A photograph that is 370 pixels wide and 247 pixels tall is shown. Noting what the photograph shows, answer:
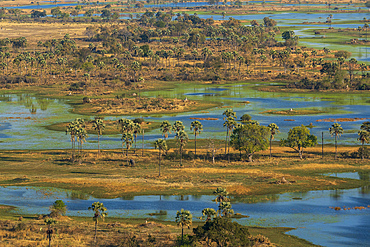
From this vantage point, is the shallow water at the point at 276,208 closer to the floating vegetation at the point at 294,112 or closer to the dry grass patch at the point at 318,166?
the dry grass patch at the point at 318,166

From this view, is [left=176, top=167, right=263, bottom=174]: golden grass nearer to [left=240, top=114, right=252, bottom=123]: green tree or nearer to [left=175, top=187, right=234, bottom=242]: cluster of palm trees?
[left=175, top=187, right=234, bottom=242]: cluster of palm trees

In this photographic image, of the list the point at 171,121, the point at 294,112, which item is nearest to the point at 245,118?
the point at 171,121

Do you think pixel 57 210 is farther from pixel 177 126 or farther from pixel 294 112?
pixel 294 112

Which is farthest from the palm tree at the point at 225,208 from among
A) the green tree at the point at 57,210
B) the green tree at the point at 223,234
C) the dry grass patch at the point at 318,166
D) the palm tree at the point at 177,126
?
the palm tree at the point at 177,126

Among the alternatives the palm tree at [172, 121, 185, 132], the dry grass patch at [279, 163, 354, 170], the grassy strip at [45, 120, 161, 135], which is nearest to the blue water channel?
the grassy strip at [45, 120, 161, 135]

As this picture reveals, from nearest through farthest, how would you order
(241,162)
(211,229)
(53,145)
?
(211,229)
(241,162)
(53,145)

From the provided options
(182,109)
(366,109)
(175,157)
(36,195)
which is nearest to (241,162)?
(175,157)

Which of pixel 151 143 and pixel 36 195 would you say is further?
pixel 151 143

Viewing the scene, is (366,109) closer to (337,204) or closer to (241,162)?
(241,162)

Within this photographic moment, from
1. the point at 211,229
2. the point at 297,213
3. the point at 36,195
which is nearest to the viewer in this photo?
the point at 211,229

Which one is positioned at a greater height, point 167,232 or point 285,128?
point 285,128
